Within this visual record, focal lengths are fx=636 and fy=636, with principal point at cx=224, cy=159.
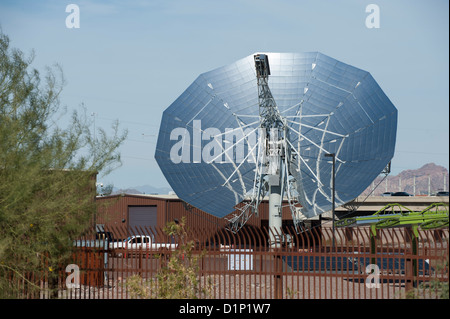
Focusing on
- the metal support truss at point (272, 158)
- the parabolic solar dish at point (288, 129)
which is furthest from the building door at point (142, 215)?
the metal support truss at point (272, 158)

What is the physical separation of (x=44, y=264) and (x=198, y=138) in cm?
1993

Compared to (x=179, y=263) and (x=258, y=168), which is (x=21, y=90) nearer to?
(x=179, y=263)

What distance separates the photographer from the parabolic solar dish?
3528 centimetres

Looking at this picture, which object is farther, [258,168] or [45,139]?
[258,168]

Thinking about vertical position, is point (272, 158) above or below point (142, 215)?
above

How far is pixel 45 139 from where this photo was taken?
18344mm

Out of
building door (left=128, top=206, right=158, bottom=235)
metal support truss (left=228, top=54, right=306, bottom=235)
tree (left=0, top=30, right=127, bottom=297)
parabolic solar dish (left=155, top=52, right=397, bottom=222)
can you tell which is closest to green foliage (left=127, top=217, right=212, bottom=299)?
tree (left=0, top=30, right=127, bottom=297)

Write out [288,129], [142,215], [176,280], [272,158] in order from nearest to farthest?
[176,280], [272,158], [288,129], [142,215]

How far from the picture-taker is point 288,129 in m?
35.2

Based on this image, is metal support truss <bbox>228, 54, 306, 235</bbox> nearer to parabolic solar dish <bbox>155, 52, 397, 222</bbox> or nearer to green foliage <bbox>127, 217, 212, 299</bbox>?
parabolic solar dish <bbox>155, 52, 397, 222</bbox>

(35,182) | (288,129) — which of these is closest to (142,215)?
(288,129)

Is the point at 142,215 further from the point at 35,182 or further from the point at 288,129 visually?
the point at 35,182
